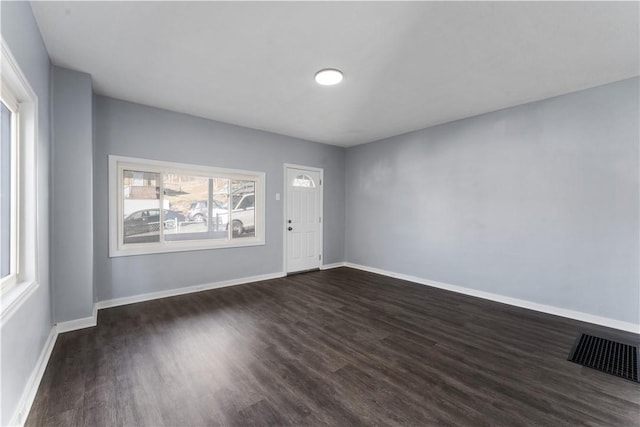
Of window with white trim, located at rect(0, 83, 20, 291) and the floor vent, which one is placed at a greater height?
window with white trim, located at rect(0, 83, 20, 291)

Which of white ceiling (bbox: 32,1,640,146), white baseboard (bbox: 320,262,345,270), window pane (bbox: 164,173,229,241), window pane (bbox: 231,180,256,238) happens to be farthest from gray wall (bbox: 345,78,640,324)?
window pane (bbox: 164,173,229,241)

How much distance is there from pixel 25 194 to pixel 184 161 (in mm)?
1996

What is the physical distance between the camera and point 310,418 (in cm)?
166

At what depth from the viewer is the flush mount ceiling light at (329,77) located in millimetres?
2755

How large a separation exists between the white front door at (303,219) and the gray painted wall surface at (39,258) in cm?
324

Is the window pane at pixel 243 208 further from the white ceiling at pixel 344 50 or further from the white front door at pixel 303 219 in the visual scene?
the white ceiling at pixel 344 50

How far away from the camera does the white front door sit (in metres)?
5.18

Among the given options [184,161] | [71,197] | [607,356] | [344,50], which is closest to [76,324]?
[71,197]

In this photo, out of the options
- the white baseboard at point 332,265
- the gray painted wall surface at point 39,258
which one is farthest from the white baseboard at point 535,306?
the gray painted wall surface at point 39,258

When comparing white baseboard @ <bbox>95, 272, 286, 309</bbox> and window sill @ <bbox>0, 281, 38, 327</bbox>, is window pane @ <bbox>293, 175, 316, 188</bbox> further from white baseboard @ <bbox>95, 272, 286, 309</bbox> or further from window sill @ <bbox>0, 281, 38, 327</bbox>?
window sill @ <bbox>0, 281, 38, 327</bbox>

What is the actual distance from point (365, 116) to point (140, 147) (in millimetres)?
3116

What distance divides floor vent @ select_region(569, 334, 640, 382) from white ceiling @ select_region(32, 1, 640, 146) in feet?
8.66

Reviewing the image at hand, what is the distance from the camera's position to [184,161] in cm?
394

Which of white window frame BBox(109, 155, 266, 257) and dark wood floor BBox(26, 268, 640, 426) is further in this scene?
white window frame BBox(109, 155, 266, 257)
